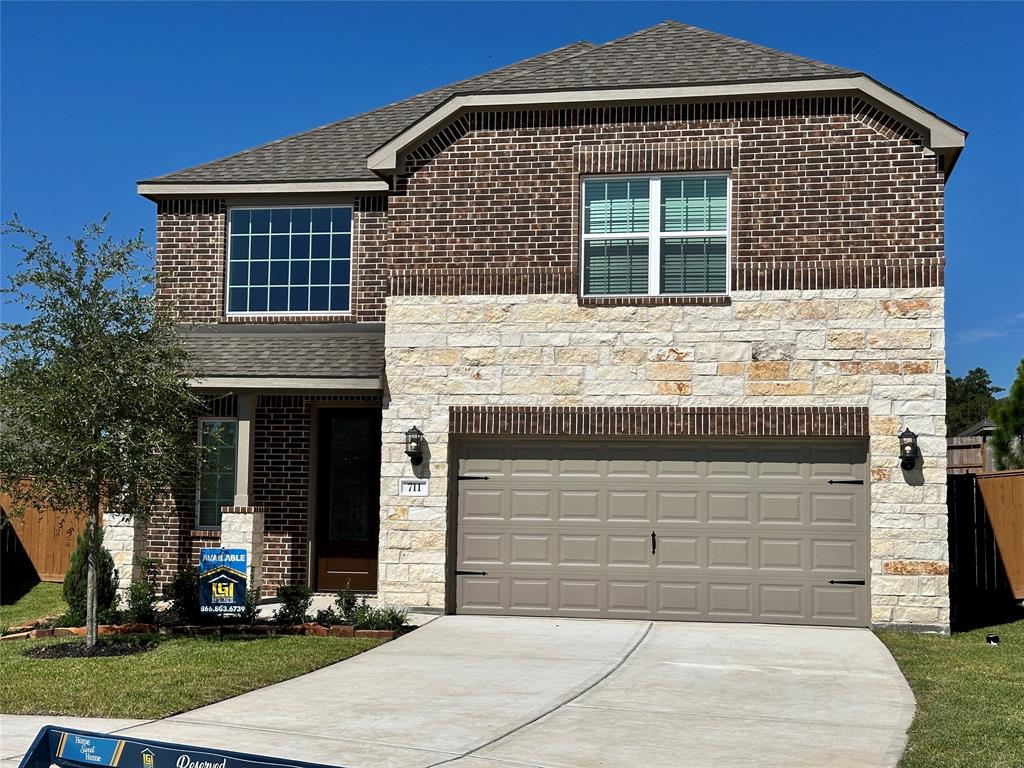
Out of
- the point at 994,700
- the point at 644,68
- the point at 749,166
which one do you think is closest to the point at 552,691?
the point at 994,700

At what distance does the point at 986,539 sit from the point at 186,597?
10.8m

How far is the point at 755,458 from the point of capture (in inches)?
563

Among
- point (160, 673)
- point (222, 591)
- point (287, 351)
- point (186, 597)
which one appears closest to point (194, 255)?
point (287, 351)

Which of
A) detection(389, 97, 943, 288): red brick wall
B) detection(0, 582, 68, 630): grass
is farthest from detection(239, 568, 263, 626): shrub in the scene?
detection(389, 97, 943, 288): red brick wall

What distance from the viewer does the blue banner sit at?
4910 mm

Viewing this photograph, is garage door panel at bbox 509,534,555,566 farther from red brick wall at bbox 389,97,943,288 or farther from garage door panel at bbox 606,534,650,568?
red brick wall at bbox 389,97,943,288

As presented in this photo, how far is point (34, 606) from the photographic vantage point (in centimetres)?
1681

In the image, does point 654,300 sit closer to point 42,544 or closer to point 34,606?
point 34,606

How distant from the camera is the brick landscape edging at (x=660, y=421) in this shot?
13.9 m

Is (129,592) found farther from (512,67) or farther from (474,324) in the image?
(512,67)

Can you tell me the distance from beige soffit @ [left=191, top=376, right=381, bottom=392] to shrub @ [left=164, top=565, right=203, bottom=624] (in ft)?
8.42

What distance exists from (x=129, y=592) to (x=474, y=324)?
213 inches

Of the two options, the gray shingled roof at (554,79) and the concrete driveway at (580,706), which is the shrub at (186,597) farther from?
the gray shingled roof at (554,79)

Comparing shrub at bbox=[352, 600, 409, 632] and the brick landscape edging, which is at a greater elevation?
the brick landscape edging
